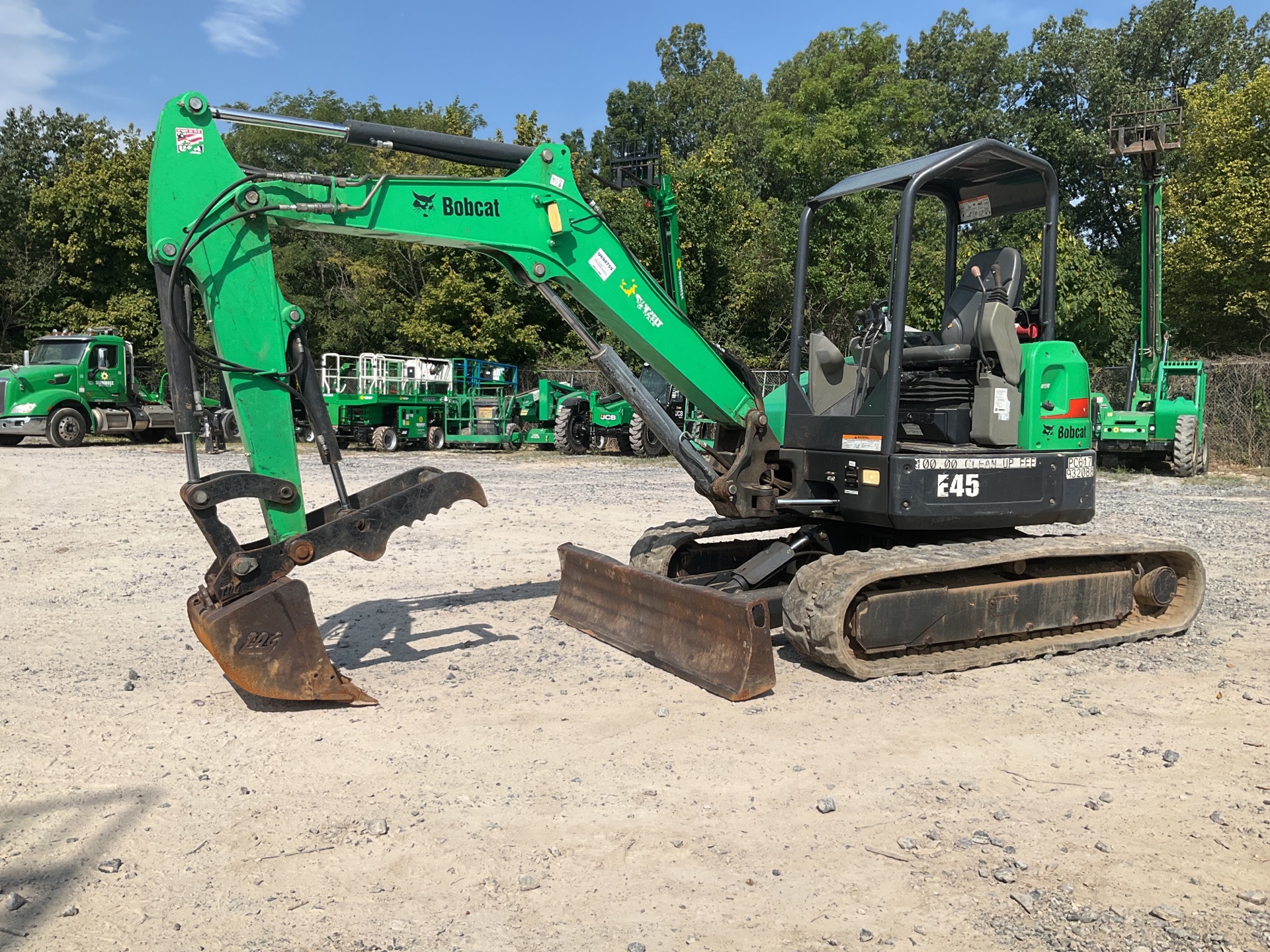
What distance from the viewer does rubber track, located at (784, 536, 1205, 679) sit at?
5.80m

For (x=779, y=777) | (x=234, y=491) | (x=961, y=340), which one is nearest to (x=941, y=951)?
(x=779, y=777)

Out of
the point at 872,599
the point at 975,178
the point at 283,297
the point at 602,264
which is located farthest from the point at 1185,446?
the point at 283,297

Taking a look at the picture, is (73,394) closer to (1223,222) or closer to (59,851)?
(59,851)

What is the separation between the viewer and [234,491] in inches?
207

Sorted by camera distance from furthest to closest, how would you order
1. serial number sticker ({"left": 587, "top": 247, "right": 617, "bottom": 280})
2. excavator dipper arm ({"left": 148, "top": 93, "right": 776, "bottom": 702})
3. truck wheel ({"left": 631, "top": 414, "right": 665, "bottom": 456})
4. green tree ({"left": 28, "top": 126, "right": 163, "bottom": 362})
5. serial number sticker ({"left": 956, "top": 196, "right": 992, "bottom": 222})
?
green tree ({"left": 28, "top": 126, "right": 163, "bottom": 362}) → truck wheel ({"left": 631, "top": 414, "right": 665, "bottom": 456}) → serial number sticker ({"left": 956, "top": 196, "right": 992, "bottom": 222}) → serial number sticker ({"left": 587, "top": 247, "right": 617, "bottom": 280}) → excavator dipper arm ({"left": 148, "top": 93, "right": 776, "bottom": 702})

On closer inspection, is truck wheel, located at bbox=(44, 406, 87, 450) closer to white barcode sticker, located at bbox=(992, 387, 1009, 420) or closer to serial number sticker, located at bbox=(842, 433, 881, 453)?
serial number sticker, located at bbox=(842, 433, 881, 453)

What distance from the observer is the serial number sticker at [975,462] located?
6.15 metres

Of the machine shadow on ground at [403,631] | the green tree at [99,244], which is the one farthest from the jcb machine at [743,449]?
the green tree at [99,244]

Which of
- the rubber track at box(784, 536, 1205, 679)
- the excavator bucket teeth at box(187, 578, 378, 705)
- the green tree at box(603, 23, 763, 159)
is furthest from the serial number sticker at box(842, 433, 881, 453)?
the green tree at box(603, 23, 763, 159)

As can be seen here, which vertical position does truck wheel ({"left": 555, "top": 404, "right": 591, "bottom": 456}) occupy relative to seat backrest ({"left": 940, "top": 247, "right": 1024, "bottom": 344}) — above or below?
below

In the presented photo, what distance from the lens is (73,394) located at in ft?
83.6

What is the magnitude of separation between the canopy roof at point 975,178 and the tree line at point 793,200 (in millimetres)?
22081

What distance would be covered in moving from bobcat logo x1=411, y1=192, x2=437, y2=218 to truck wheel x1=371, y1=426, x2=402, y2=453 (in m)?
20.1

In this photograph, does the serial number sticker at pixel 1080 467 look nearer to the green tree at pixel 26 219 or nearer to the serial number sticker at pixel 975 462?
the serial number sticker at pixel 975 462
